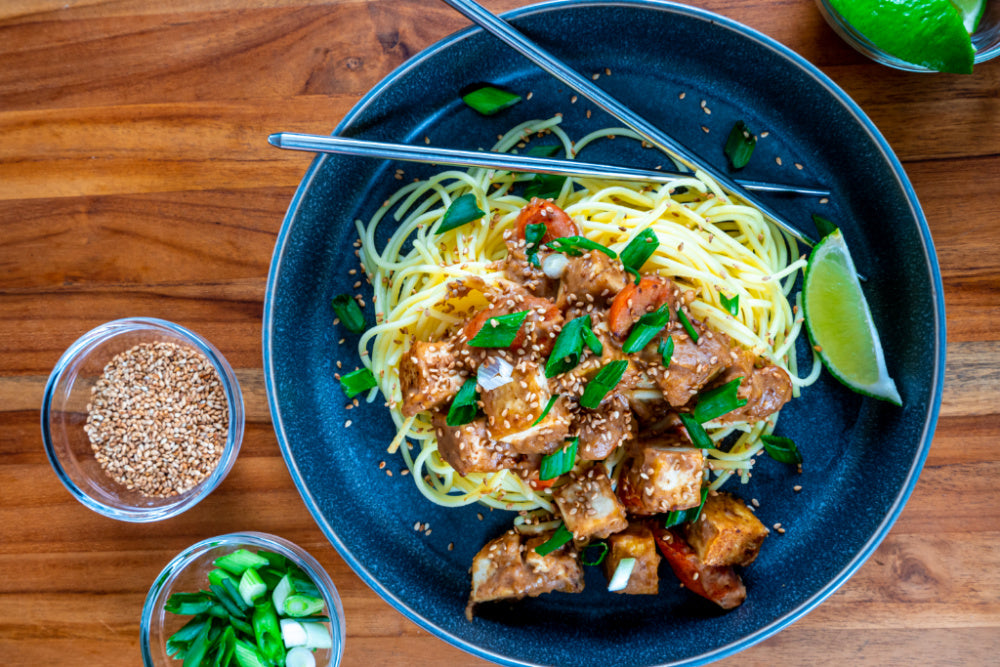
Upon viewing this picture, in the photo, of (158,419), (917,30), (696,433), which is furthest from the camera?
(158,419)

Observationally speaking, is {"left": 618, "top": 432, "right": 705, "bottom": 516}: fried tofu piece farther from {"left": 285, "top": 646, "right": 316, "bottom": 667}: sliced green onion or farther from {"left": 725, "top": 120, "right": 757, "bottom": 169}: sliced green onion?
{"left": 285, "top": 646, "right": 316, "bottom": 667}: sliced green onion

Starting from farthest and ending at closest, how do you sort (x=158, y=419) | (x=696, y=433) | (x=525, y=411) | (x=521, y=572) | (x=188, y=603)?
(x=158, y=419) < (x=188, y=603) < (x=521, y=572) < (x=696, y=433) < (x=525, y=411)

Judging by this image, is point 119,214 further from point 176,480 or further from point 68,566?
point 68,566

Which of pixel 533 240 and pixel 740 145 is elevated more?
pixel 740 145

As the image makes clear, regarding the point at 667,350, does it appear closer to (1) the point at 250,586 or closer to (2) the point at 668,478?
(2) the point at 668,478

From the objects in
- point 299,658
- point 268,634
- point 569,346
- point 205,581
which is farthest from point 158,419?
point 569,346

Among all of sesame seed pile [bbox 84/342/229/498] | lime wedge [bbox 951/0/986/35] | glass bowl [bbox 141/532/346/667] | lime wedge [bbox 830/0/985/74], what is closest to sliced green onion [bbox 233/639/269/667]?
glass bowl [bbox 141/532/346/667]
